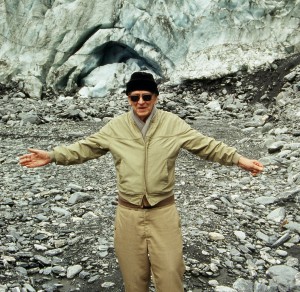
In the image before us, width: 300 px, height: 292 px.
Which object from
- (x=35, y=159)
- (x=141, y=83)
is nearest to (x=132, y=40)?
(x=35, y=159)

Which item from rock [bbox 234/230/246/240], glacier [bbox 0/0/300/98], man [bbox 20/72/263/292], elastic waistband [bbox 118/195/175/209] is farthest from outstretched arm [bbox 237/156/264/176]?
glacier [bbox 0/0/300/98]

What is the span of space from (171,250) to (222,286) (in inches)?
79.7

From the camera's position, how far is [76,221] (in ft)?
24.9

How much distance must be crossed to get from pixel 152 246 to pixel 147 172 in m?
0.64

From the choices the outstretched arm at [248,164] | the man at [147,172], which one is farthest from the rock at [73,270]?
the outstretched arm at [248,164]

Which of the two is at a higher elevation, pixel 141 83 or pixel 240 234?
pixel 141 83

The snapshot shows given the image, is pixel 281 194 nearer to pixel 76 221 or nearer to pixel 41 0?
pixel 76 221

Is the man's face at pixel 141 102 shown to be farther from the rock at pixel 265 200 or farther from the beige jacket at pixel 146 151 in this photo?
the rock at pixel 265 200

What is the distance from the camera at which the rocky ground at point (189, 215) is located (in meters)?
5.91

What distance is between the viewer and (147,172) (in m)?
3.95

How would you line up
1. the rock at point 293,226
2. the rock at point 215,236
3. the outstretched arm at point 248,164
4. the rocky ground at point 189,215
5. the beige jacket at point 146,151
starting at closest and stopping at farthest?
the beige jacket at point 146,151 → the outstretched arm at point 248,164 → the rocky ground at point 189,215 → the rock at point 215,236 → the rock at point 293,226

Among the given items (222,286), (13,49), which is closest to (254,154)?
(222,286)

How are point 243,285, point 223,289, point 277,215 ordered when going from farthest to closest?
point 277,215 < point 243,285 < point 223,289

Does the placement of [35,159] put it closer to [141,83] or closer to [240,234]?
[141,83]
